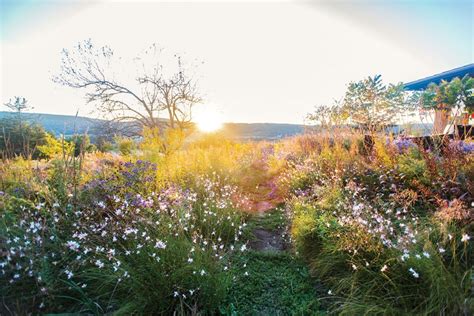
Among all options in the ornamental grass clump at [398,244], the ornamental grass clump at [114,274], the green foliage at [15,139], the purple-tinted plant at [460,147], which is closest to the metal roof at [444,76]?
the purple-tinted plant at [460,147]

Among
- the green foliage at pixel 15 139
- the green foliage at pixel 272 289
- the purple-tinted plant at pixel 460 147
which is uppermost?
the green foliage at pixel 15 139

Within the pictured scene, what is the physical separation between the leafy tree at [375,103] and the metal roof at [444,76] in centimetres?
38

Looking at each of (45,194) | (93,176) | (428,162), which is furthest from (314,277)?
(93,176)

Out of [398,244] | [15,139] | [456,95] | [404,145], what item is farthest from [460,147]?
[15,139]

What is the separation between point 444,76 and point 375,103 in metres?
4.18

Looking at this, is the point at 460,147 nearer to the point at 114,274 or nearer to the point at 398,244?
the point at 398,244

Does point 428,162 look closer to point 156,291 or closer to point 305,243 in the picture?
point 305,243

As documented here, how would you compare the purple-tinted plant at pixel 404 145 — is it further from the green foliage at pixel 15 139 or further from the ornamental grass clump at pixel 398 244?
the green foliage at pixel 15 139

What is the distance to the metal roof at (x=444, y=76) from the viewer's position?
7.21 m

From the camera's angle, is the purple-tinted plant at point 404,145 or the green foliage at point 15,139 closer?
the green foliage at point 15,139

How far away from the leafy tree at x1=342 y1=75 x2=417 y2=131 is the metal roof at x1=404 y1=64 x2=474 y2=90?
38cm

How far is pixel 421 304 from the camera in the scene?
1259mm

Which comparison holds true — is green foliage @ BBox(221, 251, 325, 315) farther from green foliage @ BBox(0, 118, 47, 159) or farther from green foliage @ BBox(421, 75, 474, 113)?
green foliage @ BBox(421, 75, 474, 113)

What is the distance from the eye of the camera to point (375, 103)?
571 centimetres
